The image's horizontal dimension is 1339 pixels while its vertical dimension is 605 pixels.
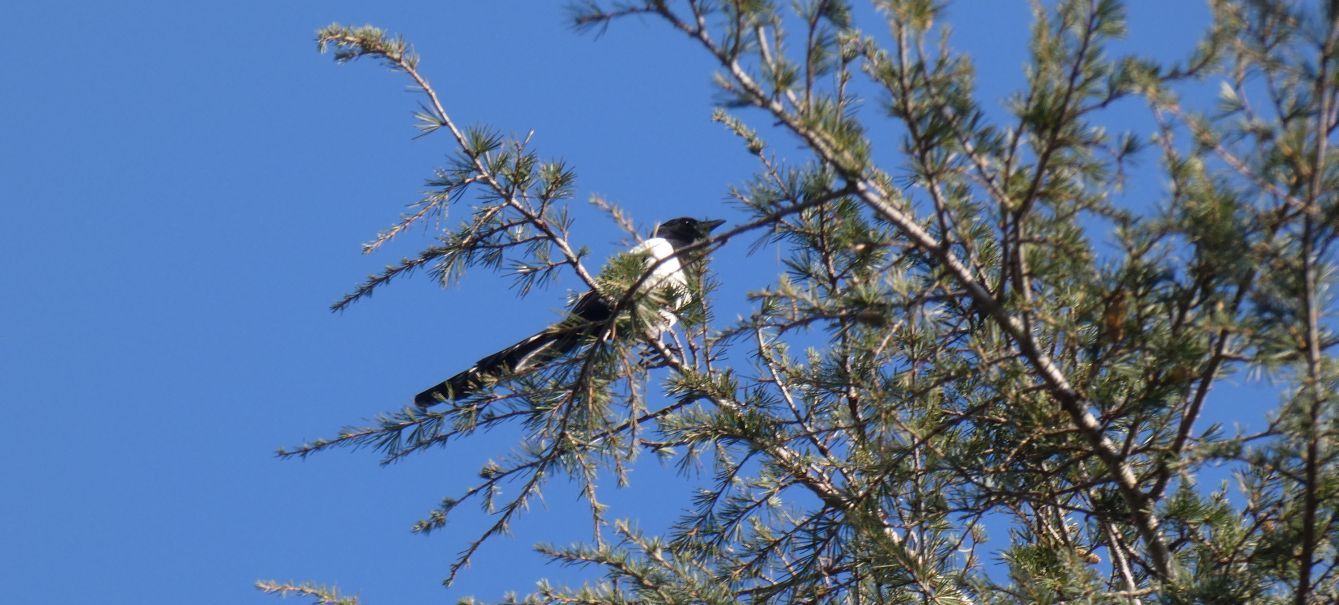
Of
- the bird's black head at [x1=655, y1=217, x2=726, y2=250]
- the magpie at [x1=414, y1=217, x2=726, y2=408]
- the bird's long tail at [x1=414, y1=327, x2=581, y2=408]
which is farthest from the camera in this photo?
the bird's black head at [x1=655, y1=217, x2=726, y2=250]

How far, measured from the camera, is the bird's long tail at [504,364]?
120 inches

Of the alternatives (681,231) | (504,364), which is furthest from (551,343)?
(681,231)

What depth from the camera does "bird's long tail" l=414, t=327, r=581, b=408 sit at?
10.0 feet

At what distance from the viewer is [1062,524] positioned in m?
3.07

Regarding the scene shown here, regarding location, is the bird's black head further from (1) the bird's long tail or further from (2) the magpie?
(1) the bird's long tail

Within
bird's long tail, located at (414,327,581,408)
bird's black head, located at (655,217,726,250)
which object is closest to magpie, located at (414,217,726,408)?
bird's long tail, located at (414,327,581,408)

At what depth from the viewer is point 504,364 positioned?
3.02 metres

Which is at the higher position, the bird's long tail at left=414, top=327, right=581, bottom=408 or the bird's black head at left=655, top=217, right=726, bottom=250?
the bird's black head at left=655, top=217, right=726, bottom=250

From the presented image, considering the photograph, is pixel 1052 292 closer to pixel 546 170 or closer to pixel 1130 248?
pixel 1130 248

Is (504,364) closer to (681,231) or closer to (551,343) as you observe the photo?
(551,343)

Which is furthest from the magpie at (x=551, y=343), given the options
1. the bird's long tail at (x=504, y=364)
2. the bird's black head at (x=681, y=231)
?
the bird's black head at (x=681, y=231)

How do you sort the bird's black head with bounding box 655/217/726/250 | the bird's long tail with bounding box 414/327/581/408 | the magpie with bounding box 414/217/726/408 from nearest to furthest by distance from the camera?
the magpie with bounding box 414/217/726/408 < the bird's long tail with bounding box 414/327/581/408 < the bird's black head with bounding box 655/217/726/250

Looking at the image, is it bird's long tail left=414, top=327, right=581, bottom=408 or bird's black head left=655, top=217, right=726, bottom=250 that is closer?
bird's long tail left=414, top=327, right=581, bottom=408

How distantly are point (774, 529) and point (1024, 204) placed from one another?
4.62ft
